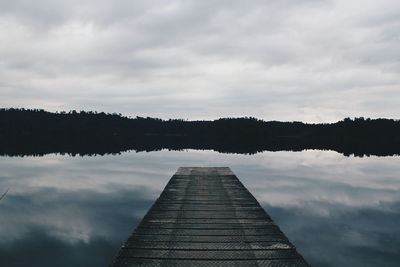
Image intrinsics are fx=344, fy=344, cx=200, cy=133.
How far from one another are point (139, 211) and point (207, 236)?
302 inches

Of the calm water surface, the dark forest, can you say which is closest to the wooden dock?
the calm water surface

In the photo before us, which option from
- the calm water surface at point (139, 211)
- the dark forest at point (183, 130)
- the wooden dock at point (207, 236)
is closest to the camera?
the wooden dock at point (207, 236)

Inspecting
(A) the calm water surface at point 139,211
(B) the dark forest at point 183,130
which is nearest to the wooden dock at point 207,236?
(A) the calm water surface at point 139,211

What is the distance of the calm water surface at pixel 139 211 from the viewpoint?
10289 mm

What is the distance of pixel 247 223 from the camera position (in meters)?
9.66

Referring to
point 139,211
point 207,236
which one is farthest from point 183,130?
point 207,236

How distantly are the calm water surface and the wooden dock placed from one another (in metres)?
1.88

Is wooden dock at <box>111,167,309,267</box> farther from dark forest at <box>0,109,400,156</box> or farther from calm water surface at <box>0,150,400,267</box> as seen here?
dark forest at <box>0,109,400,156</box>

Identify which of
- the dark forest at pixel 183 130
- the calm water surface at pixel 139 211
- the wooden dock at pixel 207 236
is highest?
the dark forest at pixel 183 130

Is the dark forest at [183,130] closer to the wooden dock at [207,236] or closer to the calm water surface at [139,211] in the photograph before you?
the calm water surface at [139,211]

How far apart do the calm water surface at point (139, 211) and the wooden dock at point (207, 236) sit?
6.18 feet

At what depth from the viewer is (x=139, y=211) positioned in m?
15.4

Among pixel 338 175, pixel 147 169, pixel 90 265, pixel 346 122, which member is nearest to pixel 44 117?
pixel 346 122

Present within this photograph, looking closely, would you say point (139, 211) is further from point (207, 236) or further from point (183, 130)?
point (183, 130)
